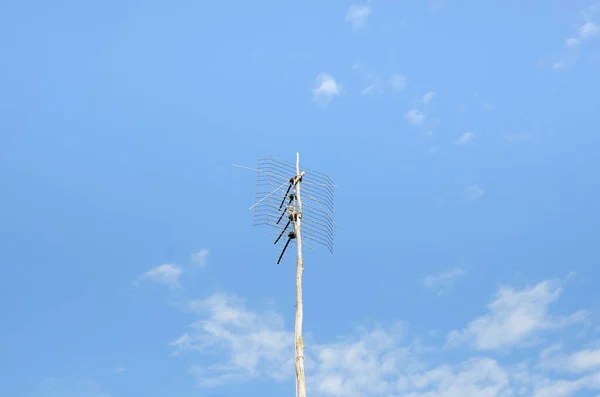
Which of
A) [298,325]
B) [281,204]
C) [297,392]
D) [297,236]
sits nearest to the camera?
[297,392]

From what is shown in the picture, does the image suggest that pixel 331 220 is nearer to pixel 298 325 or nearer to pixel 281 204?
pixel 281 204

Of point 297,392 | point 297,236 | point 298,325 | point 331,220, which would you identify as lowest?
point 297,392

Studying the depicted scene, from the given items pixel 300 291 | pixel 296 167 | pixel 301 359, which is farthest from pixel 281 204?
pixel 301 359

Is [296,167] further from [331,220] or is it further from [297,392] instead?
[297,392]

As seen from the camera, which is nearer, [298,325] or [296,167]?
[298,325]

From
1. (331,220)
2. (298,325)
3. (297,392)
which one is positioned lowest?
(297,392)

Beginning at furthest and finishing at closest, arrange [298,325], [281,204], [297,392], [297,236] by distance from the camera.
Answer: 1. [281,204]
2. [297,236]
3. [298,325]
4. [297,392]

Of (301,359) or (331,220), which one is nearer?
(301,359)

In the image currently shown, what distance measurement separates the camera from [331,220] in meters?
18.1

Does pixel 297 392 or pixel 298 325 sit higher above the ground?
pixel 298 325

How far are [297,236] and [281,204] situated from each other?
4.70 ft

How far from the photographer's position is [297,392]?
45.2ft

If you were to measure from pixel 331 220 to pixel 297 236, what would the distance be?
197 cm

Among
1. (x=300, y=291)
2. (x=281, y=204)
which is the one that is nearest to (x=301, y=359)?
(x=300, y=291)
